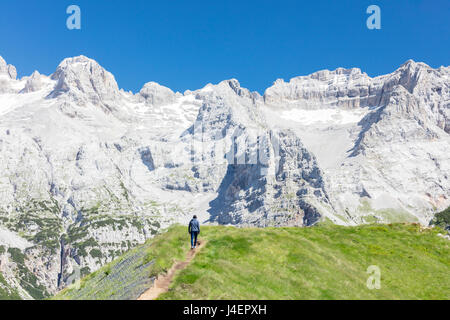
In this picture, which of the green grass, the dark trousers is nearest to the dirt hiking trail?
the green grass

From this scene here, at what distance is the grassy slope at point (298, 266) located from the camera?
110 feet

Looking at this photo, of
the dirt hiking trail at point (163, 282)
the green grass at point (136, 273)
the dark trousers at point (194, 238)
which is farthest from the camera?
the dark trousers at point (194, 238)

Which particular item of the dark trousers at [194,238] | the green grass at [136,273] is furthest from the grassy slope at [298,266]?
the dark trousers at [194,238]

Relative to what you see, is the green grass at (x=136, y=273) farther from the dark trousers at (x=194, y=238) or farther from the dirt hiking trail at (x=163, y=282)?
the dark trousers at (x=194, y=238)

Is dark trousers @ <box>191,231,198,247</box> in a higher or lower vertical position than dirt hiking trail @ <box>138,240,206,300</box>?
higher

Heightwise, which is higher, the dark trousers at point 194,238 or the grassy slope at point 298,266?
the dark trousers at point 194,238

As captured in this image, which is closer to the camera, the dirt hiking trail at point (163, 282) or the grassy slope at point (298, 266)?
the dirt hiking trail at point (163, 282)

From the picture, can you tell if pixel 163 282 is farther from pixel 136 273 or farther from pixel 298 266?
pixel 298 266

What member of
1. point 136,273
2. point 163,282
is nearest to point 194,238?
point 136,273

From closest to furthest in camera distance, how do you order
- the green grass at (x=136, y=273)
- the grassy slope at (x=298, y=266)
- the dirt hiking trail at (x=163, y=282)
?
the dirt hiking trail at (x=163, y=282) < the grassy slope at (x=298, y=266) < the green grass at (x=136, y=273)

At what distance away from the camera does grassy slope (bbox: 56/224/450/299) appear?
3366 cm

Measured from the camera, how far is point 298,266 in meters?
39.7

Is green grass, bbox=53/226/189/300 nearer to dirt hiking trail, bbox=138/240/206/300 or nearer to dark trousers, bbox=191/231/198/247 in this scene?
dirt hiking trail, bbox=138/240/206/300
